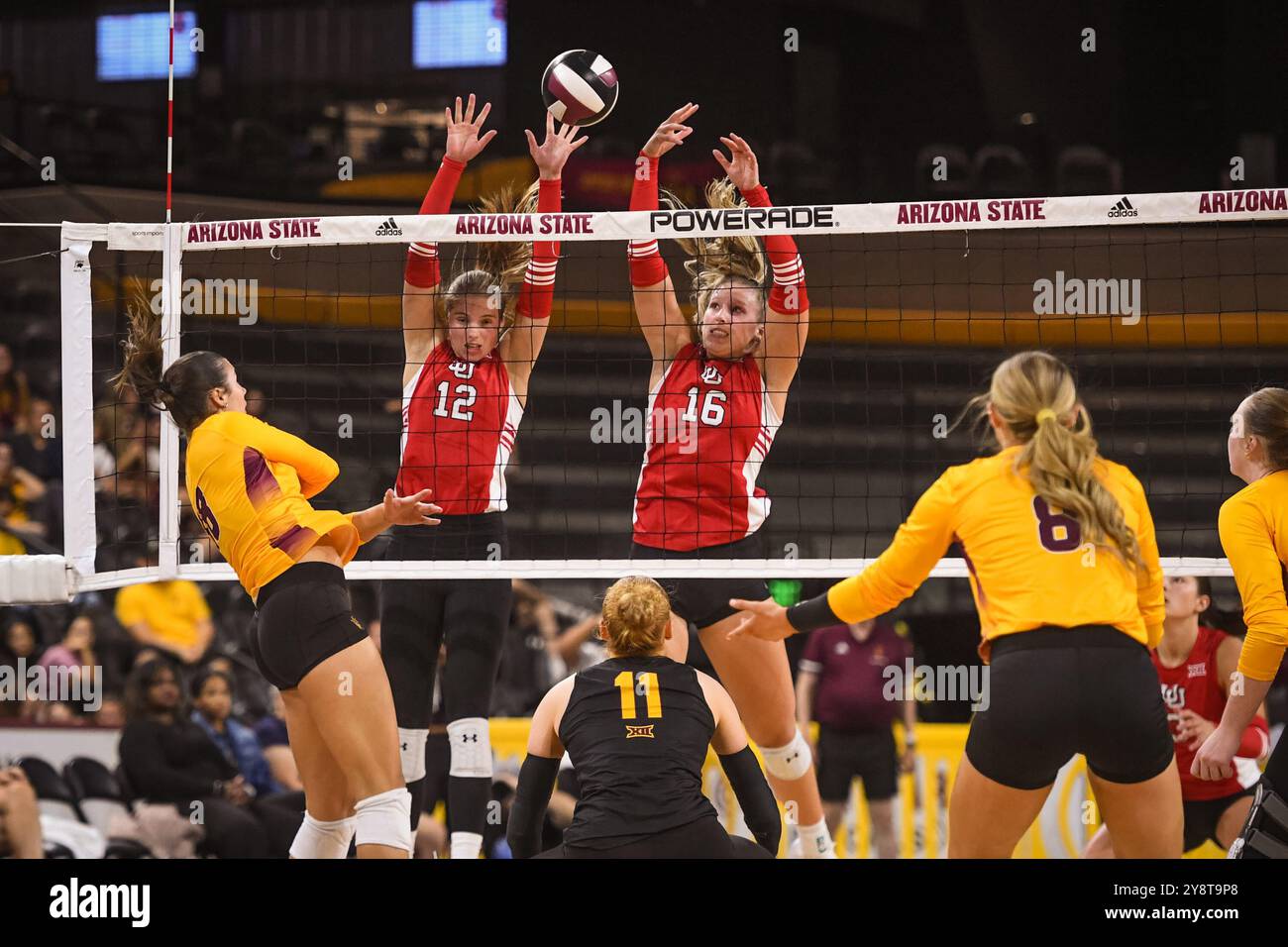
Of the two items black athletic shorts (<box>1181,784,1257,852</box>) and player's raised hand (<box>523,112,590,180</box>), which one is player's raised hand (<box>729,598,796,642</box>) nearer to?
player's raised hand (<box>523,112,590,180</box>)

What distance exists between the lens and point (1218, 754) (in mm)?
4941

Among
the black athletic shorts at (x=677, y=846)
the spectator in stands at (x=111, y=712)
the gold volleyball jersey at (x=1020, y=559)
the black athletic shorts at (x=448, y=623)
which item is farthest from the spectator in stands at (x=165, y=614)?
the gold volleyball jersey at (x=1020, y=559)

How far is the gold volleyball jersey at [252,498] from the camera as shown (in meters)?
5.06

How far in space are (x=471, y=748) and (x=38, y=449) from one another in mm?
6407

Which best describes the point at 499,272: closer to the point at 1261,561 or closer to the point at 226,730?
the point at 1261,561

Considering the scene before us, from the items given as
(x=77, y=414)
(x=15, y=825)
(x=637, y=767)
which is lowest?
(x=15, y=825)

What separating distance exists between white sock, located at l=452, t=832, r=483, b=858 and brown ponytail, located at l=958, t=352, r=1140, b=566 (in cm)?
261

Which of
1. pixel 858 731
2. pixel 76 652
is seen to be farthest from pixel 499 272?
pixel 76 652

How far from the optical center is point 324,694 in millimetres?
4926

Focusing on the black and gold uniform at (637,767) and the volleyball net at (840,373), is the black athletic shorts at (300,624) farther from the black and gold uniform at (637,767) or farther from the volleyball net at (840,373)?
the volleyball net at (840,373)

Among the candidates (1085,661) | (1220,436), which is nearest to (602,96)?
(1085,661)

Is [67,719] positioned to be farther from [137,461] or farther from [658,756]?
[658,756]

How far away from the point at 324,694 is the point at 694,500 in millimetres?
1742
